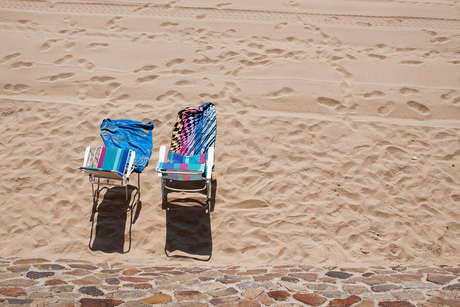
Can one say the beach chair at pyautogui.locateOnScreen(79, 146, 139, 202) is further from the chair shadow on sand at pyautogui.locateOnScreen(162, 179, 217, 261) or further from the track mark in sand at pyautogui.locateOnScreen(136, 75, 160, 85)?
the track mark in sand at pyautogui.locateOnScreen(136, 75, 160, 85)

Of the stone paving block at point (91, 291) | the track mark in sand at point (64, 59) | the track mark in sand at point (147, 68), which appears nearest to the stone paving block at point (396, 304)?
the stone paving block at point (91, 291)

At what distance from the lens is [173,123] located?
5.39 metres

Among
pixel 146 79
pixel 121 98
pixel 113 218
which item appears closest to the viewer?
pixel 113 218

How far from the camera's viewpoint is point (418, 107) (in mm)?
5719

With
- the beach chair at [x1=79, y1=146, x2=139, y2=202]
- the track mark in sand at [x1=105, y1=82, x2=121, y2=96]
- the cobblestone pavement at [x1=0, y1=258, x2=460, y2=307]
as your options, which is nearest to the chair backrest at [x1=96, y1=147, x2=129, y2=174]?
the beach chair at [x1=79, y1=146, x2=139, y2=202]

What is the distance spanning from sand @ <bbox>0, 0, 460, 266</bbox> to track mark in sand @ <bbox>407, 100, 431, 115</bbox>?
2 centimetres

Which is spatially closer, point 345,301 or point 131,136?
point 345,301

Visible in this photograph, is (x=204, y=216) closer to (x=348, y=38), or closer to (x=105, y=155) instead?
(x=105, y=155)

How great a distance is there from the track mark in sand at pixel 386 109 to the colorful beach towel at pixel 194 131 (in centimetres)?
270

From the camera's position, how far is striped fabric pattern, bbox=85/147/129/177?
4.31 m

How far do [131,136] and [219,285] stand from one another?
2.73 m

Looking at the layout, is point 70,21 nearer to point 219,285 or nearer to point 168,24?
point 168,24

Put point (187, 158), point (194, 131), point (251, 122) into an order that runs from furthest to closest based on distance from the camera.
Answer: point (251, 122), point (194, 131), point (187, 158)

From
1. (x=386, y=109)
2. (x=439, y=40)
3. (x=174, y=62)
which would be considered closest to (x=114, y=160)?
(x=174, y=62)
